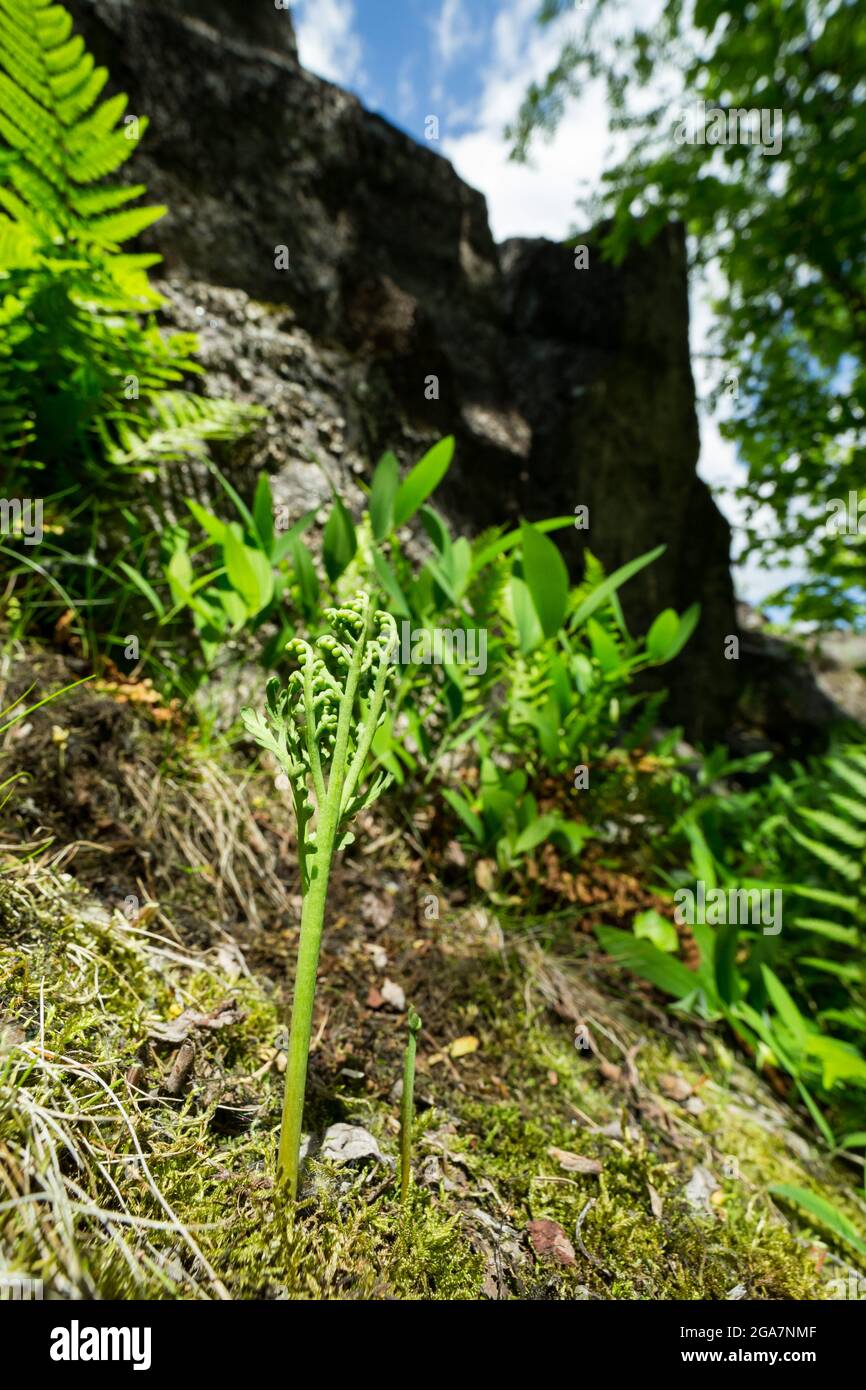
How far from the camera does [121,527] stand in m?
2.07

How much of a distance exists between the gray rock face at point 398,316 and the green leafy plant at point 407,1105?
7.11 ft

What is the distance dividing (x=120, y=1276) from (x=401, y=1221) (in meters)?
0.38

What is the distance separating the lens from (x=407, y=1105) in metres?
0.84

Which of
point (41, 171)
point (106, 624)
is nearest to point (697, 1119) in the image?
point (106, 624)

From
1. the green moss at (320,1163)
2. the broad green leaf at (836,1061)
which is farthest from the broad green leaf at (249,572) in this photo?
the broad green leaf at (836,1061)

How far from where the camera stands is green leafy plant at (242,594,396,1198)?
80 centimetres

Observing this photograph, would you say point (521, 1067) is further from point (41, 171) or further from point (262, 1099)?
point (41, 171)

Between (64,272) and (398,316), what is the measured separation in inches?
76.9

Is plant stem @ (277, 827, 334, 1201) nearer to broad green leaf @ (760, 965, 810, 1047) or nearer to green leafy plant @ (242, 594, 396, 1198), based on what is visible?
green leafy plant @ (242, 594, 396, 1198)

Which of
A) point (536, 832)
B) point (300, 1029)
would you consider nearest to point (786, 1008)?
point (536, 832)

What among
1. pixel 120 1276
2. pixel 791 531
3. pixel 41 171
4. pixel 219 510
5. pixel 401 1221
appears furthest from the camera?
A: pixel 791 531

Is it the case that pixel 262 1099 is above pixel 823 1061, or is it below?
above

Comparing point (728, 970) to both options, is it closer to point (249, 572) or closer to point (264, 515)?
point (249, 572)

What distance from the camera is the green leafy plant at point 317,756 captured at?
802 millimetres
